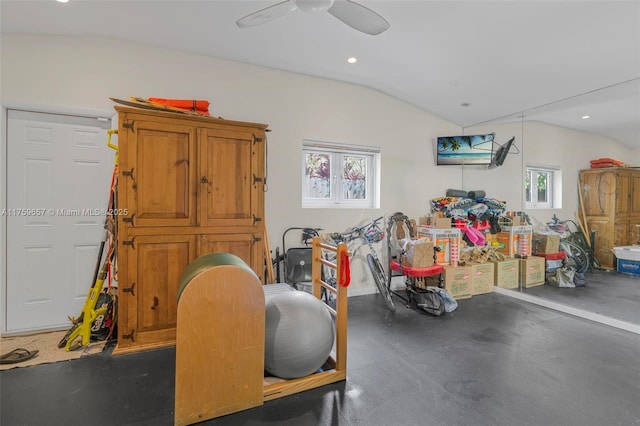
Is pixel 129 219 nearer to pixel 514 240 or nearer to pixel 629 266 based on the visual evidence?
pixel 514 240

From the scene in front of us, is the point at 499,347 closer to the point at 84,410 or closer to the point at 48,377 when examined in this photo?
the point at 84,410

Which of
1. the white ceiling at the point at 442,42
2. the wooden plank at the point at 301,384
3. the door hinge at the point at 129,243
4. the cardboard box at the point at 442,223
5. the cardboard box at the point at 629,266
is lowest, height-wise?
the wooden plank at the point at 301,384

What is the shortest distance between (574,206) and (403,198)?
2.21 meters

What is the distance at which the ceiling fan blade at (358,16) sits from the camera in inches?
76.1

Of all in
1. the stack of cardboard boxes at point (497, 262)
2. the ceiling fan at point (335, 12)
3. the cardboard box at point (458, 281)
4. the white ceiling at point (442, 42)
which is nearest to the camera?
the ceiling fan at point (335, 12)

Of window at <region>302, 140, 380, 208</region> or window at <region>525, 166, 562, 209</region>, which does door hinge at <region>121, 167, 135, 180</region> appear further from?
window at <region>525, 166, 562, 209</region>

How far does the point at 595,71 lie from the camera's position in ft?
10.5

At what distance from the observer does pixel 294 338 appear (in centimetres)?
197

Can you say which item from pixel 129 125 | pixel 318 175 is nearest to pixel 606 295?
pixel 318 175

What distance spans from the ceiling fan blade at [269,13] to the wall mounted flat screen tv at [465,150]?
3.55m

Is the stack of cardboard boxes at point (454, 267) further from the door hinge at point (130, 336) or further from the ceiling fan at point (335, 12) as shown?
the door hinge at point (130, 336)

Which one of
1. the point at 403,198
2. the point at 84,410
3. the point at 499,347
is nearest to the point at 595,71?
the point at 403,198

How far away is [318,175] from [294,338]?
2.69 meters

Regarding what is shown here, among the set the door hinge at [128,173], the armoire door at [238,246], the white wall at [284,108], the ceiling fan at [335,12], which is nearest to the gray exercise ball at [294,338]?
the armoire door at [238,246]
